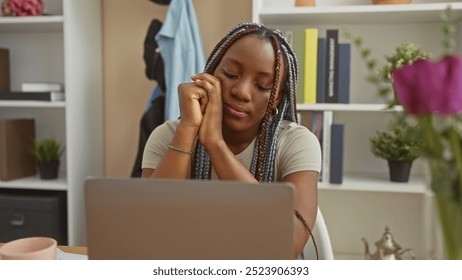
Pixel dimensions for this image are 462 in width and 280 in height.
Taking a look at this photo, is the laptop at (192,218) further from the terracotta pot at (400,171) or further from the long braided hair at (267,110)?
the terracotta pot at (400,171)

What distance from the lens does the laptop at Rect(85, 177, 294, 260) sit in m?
0.47

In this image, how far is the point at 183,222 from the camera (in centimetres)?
48

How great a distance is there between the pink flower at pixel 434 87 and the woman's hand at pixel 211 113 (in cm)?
68

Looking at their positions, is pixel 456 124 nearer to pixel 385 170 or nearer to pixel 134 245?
pixel 134 245

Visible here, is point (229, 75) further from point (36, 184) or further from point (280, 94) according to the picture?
point (36, 184)

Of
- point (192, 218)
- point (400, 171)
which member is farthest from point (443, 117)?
point (400, 171)

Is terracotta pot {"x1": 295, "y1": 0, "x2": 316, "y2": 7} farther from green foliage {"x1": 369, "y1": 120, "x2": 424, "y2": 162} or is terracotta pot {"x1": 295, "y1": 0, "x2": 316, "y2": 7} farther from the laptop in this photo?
the laptop

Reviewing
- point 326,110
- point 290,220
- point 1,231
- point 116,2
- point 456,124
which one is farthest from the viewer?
point 116,2

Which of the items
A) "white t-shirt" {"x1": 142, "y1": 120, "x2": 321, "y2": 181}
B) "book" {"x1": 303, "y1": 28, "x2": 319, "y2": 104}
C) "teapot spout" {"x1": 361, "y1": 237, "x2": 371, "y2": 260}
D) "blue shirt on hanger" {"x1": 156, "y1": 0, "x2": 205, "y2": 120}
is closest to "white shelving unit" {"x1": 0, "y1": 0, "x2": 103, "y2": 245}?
"blue shirt on hanger" {"x1": 156, "y1": 0, "x2": 205, "y2": 120}

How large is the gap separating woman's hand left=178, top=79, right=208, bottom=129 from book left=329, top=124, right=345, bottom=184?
1.03 meters

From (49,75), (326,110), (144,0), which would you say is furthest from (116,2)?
(326,110)

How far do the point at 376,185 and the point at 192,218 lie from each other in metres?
1.59

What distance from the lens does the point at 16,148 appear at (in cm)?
229
